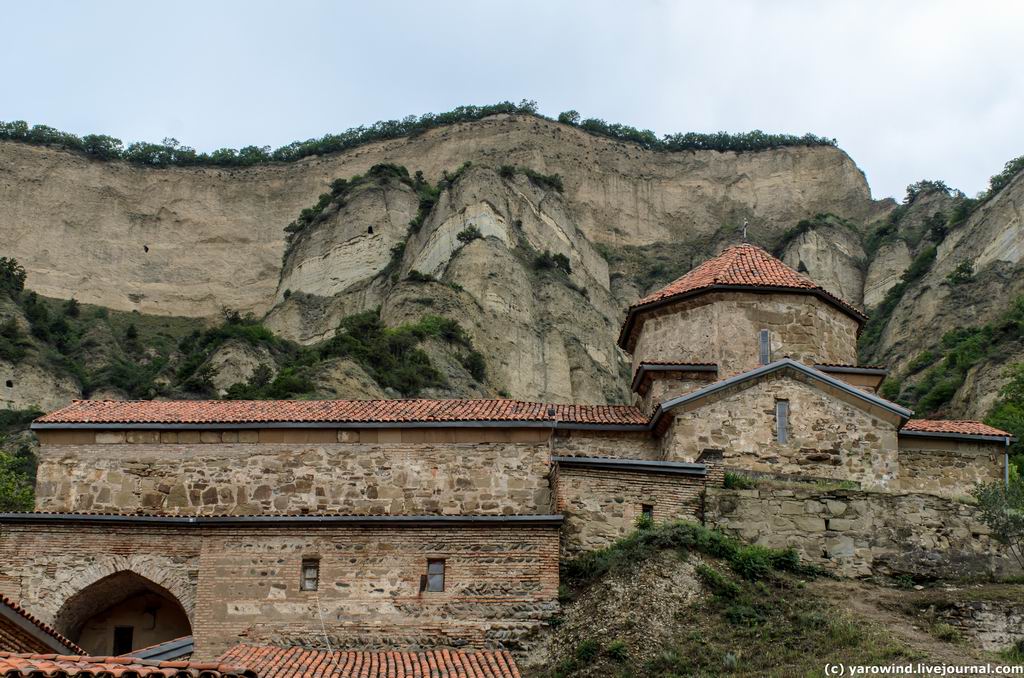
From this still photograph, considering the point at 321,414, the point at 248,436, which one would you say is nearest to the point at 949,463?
the point at 321,414

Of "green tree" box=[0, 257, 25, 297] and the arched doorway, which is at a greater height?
"green tree" box=[0, 257, 25, 297]

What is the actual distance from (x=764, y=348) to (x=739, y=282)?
4.74ft

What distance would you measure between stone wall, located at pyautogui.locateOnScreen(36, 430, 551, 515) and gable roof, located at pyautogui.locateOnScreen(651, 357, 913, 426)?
2.60 m

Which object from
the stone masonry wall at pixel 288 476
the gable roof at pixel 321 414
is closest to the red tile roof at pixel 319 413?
the gable roof at pixel 321 414

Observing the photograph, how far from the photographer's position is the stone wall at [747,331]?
23.7m

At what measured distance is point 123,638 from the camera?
19953mm

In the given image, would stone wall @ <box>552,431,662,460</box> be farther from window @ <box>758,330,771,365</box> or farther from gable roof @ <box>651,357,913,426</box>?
window @ <box>758,330,771,365</box>

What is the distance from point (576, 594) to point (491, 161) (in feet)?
191

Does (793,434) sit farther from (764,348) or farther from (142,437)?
(142,437)

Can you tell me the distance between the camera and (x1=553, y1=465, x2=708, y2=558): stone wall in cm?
1931

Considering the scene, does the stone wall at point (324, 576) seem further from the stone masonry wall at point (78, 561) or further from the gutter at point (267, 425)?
the gutter at point (267, 425)

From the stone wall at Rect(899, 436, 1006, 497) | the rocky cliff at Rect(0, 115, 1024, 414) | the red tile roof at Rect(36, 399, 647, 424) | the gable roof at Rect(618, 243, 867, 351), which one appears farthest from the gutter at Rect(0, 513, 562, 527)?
the rocky cliff at Rect(0, 115, 1024, 414)

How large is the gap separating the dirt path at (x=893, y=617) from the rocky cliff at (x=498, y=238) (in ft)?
80.5

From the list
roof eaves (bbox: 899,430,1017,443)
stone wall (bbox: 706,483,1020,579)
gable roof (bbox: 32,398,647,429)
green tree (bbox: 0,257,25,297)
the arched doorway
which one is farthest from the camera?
green tree (bbox: 0,257,25,297)
